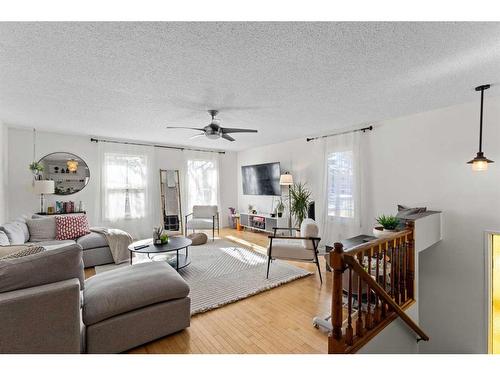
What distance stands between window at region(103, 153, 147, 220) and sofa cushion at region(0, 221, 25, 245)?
74.4 inches

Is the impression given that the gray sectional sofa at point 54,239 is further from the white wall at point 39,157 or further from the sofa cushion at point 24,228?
the white wall at point 39,157

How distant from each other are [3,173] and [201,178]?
3.87 m

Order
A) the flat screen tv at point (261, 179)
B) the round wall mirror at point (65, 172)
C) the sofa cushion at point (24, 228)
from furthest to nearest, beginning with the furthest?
the flat screen tv at point (261, 179) < the round wall mirror at point (65, 172) < the sofa cushion at point (24, 228)

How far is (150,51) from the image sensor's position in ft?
5.89

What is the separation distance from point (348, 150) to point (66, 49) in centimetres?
417

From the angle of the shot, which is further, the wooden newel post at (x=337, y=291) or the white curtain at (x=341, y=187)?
the white curtain at (x=341, y=187)

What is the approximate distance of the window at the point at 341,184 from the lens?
169 inches

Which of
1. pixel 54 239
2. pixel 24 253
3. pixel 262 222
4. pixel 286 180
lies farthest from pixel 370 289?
pixel 54 239

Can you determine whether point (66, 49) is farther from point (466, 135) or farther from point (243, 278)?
point (466, 135)

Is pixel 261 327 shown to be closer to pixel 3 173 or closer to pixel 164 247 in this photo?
pixel 164 247

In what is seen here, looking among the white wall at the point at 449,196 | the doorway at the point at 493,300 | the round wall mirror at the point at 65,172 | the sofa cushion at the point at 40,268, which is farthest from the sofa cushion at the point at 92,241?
the doorway at the point at 493,300

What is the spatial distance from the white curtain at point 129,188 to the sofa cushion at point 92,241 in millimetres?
1549

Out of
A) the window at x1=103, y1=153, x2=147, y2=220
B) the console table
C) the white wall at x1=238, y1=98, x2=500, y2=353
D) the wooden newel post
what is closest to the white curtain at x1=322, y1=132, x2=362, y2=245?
the white wall at x1=238, y1=98, x2=500, y2=353

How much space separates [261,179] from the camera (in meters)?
6.11
